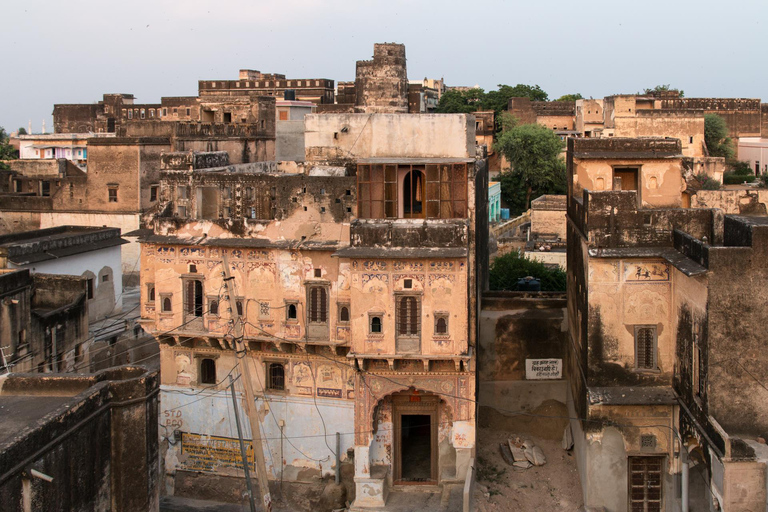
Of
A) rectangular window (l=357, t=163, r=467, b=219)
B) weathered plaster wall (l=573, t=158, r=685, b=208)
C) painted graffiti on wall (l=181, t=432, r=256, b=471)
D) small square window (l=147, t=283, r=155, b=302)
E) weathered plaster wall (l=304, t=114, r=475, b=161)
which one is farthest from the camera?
small square window (l=147, t=283, r=155, b=302)

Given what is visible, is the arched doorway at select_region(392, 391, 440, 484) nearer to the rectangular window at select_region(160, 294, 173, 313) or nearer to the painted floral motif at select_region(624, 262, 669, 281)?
the painted floral motif at select_region(624, 262, 669, 281)

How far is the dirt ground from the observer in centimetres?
2016

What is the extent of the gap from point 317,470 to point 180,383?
4429 millimetres

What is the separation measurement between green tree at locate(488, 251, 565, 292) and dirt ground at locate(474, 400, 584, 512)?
9224 mm

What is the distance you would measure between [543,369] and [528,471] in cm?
350

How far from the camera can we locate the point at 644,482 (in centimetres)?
1959

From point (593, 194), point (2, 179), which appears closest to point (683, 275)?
point (593, 194)

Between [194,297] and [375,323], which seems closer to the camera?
[375,323]

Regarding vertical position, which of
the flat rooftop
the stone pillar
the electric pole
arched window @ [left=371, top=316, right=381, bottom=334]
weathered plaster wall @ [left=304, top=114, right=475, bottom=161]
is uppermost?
weathered plaster wall @ [left=304, top=114, right=475, bottom=161]

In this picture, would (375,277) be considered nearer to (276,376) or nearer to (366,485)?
(276,376)

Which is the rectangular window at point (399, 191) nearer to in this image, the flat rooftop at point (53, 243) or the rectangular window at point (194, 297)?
the rectangular window at point (194, 297)

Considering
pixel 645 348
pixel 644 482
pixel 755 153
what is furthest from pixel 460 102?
pixel 644 482

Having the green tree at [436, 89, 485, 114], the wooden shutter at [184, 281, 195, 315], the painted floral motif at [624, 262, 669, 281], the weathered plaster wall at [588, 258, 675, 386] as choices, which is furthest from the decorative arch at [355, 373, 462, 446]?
the green tree at [436, 89, 485, 114]

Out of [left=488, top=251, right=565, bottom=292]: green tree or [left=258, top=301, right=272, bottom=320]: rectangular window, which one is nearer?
[left=258, top=301, right=272, bottom=320]: rectangular window
